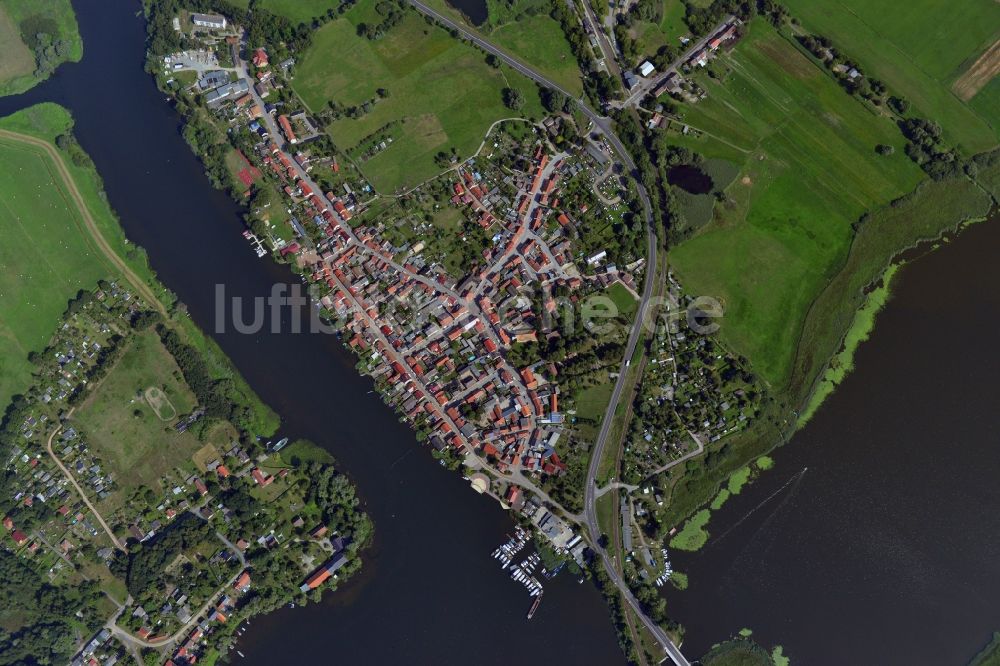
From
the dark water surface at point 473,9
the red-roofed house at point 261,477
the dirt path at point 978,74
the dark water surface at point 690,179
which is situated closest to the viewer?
the red-roofed house at point 261,477

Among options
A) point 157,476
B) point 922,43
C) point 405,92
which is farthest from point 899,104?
point 157,476

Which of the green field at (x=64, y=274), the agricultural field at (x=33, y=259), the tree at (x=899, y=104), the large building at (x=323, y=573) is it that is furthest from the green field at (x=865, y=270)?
the agricultural field at (x=33, y=259)

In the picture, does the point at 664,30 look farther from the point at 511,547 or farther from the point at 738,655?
the point at 738,655

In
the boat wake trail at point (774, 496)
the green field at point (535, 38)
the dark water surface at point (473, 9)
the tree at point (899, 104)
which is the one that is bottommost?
the boat wake trail at point (774, 496)

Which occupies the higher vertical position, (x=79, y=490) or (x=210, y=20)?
(x=210, y=20)

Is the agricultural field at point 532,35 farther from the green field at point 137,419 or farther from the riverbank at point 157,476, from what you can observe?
the green field at point 137,419

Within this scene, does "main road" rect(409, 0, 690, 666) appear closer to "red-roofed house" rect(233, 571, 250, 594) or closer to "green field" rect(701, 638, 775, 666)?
"green field" rect(701, 638, 775, 666)
